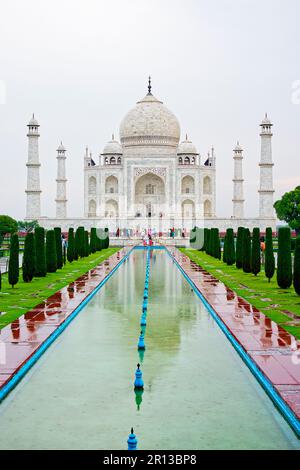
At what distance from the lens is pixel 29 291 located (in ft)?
34.6

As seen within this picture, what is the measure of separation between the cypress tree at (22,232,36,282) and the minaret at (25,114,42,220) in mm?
20542

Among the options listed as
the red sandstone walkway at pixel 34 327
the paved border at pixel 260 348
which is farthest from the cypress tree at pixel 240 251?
the red sandstone walkway at pixel 34 327

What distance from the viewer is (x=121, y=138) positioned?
127ft

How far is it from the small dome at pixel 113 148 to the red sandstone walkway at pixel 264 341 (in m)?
27.7

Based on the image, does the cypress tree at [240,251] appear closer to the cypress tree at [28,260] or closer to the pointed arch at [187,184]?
the cypress tree at [28,260]

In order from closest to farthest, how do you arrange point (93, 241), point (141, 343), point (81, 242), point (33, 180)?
point (141, 343), point (81, 242), point (93, 241), point (33, 180)

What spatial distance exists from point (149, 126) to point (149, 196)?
420cm

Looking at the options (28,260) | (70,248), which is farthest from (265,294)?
(70,248)

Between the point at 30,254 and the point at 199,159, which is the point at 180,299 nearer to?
the point at 30,254

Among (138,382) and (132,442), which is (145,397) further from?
(132,442)

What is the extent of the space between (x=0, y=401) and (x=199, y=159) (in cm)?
3417

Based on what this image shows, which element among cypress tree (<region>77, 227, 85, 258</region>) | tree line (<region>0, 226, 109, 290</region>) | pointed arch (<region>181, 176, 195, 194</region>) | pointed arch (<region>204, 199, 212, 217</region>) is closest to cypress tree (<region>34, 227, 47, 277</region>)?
tree line (<region>0, 226, 109, 290</region>)

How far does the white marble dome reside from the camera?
37.4 m
